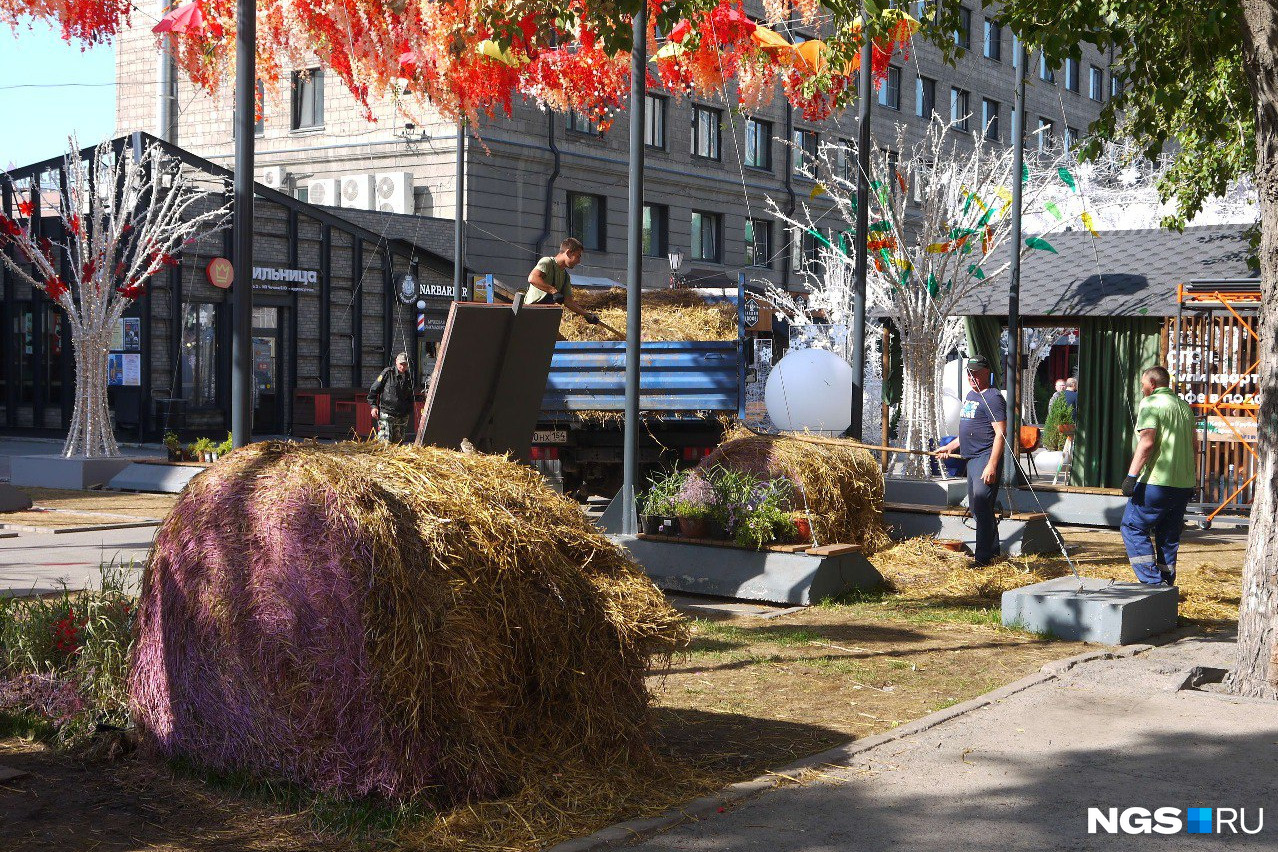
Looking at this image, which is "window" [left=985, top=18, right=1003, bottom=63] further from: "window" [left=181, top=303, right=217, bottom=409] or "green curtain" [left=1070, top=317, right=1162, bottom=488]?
"green curtain" [left=1070, top=317, right=1162, bottom=488]

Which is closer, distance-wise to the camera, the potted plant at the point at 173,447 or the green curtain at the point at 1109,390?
the potted plant at the point at 173,447

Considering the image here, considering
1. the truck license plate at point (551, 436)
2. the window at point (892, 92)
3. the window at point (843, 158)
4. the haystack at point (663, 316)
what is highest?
the window at point (892, 92)

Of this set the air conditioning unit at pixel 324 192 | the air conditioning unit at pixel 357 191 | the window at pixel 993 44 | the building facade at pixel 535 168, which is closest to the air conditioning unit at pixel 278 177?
the building facade at pixel 535 168

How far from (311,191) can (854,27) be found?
2750cm

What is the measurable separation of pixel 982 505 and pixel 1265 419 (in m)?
4.27

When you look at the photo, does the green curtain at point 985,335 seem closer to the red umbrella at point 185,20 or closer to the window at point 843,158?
the window at point 843,158

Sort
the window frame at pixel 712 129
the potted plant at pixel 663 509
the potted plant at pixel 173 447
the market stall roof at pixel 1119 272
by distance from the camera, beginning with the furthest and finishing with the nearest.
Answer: the window frame at pixel 712 129 → the market stall roof at pixel 1119 272 → the potted plant at pixel 173 447 → the potted plant at pixel 663 509

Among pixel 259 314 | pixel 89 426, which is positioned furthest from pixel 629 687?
pixel 259 314

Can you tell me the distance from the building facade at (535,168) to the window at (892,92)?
1351 millimetres

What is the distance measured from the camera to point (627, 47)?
9.09 metres

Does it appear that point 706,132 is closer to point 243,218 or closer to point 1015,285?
point 1015,285

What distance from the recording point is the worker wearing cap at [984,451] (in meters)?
12.0

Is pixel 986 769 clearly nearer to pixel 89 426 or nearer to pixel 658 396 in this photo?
pixel 658 396

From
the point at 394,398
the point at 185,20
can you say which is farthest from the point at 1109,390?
the point at 185,20
